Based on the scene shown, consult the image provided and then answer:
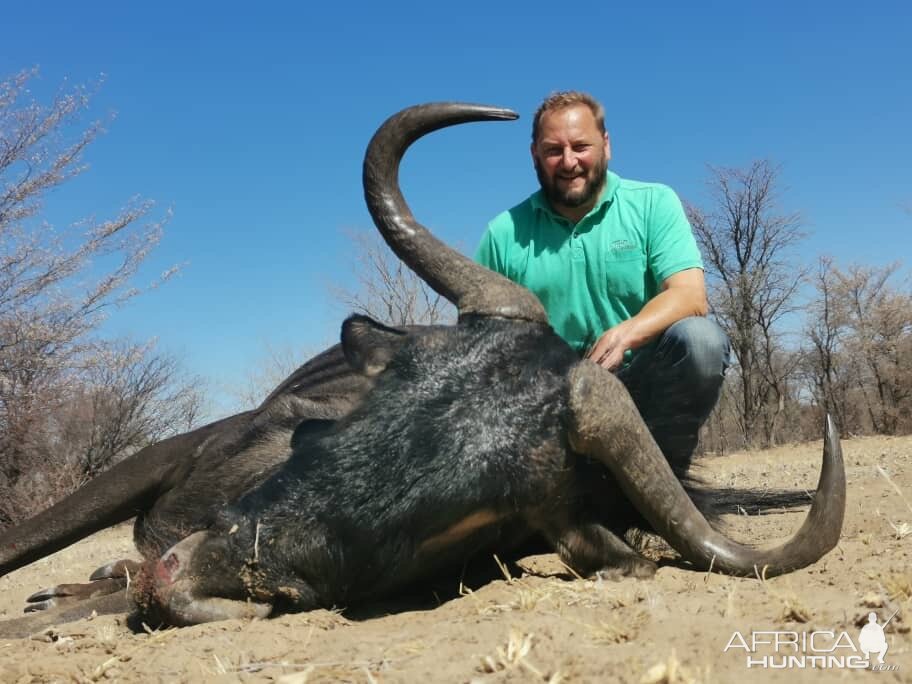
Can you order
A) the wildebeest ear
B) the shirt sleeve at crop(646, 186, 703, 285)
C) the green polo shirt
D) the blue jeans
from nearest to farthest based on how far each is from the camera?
the wildebeest ear → the blue jeans → the shirt sleeve at crop(646, 186, 703, 285) → the green polo shirt

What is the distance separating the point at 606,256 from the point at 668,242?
1.18 feet

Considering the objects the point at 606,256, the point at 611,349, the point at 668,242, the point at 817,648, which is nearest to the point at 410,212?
the point at 611,349

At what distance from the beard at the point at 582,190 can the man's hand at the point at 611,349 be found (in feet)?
4.70

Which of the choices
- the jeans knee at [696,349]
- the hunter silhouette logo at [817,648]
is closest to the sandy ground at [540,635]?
the hunter silhouette logo at [817,648]

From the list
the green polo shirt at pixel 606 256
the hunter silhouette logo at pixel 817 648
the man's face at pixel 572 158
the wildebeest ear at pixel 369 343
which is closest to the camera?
the hunter silhouette logo at pixel 817 648

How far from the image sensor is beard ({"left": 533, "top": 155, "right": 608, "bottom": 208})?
16.4 feet

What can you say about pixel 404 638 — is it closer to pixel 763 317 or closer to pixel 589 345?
pixel 589 345

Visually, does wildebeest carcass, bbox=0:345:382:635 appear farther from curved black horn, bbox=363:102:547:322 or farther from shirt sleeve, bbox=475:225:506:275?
shirt sleeve, bbox=475:225:506:275

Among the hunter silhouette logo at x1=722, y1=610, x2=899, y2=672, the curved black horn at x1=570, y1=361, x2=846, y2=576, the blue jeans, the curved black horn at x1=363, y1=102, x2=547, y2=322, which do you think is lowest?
the hunter silhouette logo at x1=722, y1=610, x2=899, y2=672

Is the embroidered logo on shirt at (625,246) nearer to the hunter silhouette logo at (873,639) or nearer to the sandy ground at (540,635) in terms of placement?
the sandy ground at (540,635)

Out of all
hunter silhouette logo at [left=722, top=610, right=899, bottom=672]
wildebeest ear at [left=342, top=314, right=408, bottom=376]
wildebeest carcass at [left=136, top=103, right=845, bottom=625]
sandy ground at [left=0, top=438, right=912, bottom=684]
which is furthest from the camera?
wildebeest ear at [left=342, top=314, right=408, bottom=376]

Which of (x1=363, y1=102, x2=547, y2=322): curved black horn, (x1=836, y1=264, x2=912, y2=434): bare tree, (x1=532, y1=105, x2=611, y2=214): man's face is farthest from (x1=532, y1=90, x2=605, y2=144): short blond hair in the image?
(x1=836, y1=264, x2=912, y2=434): bare tree

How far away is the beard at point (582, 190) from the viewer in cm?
499

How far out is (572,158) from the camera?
4977 mm
